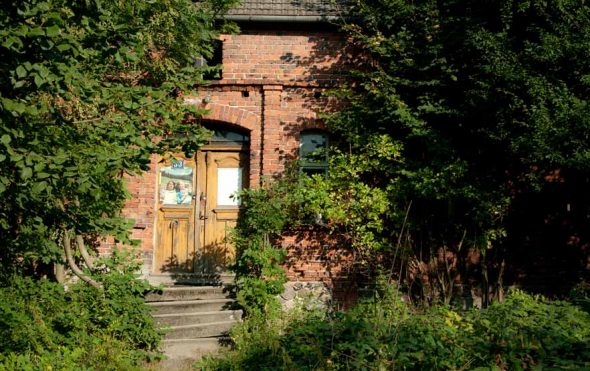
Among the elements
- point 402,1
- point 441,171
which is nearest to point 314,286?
point 441,171

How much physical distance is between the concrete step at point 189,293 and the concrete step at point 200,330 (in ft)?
2.53

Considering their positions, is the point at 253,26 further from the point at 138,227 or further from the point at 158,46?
the point at 138,227

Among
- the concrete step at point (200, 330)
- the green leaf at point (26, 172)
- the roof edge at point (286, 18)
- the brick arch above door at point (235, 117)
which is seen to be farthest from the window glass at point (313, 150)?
the green leaf at point (26, 172)

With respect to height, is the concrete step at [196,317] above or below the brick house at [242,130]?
below

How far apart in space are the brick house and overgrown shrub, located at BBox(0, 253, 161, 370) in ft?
6.51

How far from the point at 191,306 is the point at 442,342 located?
5395mm

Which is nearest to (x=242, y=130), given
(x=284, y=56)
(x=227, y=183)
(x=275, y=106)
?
(x=275, y=106)

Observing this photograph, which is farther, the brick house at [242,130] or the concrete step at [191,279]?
the brick house at [242,130]

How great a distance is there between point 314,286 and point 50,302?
14.3 feet

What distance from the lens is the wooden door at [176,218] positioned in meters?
10.6

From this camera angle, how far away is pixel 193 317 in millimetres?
9070

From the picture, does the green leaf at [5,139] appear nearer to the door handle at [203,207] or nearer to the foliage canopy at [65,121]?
the foliage canopy at [65,121]

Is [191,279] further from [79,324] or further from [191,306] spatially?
[79,324]

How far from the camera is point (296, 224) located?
9.95 metres
